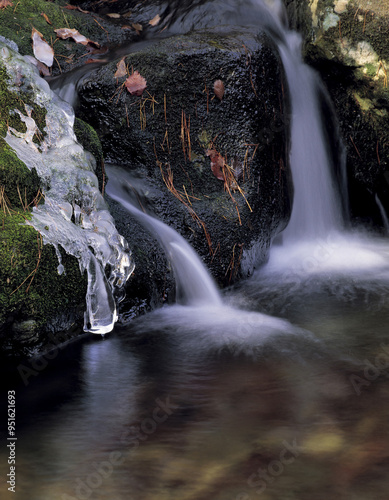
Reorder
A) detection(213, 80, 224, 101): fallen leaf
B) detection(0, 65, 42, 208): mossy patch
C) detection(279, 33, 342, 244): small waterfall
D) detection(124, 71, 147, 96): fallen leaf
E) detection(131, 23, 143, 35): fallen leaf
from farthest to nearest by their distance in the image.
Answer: detection(131, 23, 143, 35): fallen leaf < detection(279, 33, 342, 244): small waterfall < detection(213, 80, 224, 101): fallen leaf < detection(124, 71, 147, 96): fallen leaf < detection(0, 65, 42, 208): mossy patch

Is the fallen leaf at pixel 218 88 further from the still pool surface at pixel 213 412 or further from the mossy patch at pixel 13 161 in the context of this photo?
the still pool surface at pixel 213 412

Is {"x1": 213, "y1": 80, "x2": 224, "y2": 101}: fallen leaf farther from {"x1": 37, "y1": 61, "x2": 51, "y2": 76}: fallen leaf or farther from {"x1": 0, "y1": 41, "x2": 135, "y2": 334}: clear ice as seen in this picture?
{"x1": 37, "y1": 61, "x2": 51, "y2": 76}: fallen leaf

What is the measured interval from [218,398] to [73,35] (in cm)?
454

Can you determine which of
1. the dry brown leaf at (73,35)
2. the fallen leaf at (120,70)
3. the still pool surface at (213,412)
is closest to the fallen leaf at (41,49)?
the dry brown leaf at (73,35)

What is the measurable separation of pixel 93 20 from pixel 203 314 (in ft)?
12.8

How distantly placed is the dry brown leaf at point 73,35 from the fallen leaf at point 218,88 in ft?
5.80

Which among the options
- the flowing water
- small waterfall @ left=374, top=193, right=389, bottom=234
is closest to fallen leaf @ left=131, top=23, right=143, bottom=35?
the flowing water

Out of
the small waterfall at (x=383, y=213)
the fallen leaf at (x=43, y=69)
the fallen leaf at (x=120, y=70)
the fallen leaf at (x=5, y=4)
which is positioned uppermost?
the fallen leaf at (x=5, y=4)

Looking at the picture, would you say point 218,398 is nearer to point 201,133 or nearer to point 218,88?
point 201,133

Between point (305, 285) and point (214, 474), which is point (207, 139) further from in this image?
point (214, 474)

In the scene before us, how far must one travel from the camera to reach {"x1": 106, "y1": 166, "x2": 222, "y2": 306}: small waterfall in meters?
4.31

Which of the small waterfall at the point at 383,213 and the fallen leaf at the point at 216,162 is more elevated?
the fallen leaf at the point at 216,162

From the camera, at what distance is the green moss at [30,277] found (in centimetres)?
305

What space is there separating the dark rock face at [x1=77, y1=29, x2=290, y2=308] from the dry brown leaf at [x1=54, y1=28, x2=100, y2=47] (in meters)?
1.29
